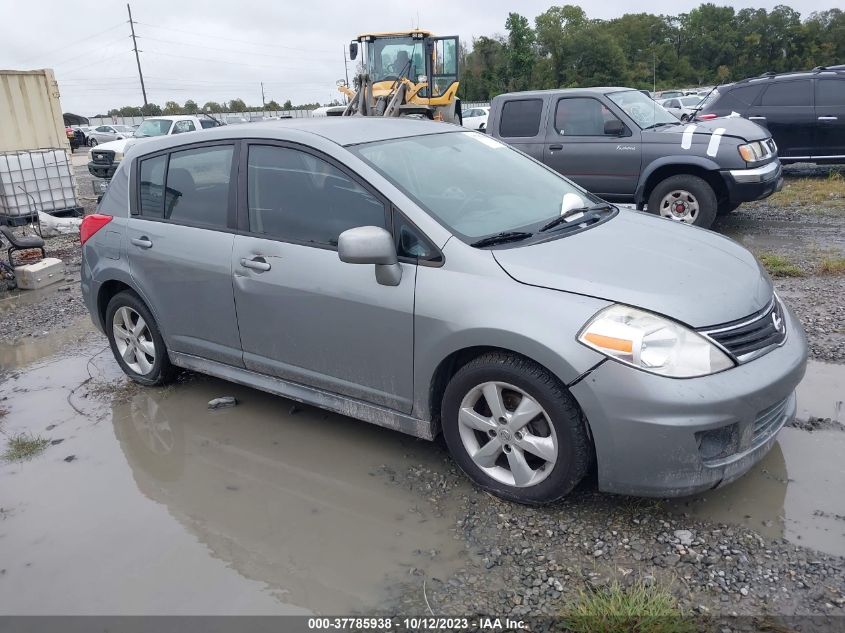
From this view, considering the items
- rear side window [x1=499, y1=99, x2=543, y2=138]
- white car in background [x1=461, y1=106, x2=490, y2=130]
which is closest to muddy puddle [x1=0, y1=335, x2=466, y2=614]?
rear side window [x1=499, y1=99, x2=543, y2=138]

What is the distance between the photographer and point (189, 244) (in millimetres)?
4258

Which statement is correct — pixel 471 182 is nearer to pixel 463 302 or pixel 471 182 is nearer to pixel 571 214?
pixel 571 214

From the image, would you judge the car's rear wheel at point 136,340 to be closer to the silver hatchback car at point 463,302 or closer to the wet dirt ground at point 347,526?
the silver hatchback car at point 463,302

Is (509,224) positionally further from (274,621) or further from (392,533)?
(274,621)

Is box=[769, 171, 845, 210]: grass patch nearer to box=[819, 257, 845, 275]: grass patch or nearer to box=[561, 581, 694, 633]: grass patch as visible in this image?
box=[819, 257, 845, 275]: grass patch

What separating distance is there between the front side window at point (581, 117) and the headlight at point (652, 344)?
6281mm

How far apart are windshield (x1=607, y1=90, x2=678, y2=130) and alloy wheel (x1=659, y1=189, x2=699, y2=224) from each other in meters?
0.91

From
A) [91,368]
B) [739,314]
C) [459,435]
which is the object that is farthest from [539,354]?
[91,368]

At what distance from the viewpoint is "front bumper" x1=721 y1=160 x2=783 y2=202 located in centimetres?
785

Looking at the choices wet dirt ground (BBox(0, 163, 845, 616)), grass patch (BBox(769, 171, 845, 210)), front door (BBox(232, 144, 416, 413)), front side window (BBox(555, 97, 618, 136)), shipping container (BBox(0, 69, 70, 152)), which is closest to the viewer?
wet dirt ground (BBox(0, 163, 845, 616))

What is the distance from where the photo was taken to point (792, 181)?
40.9 ft

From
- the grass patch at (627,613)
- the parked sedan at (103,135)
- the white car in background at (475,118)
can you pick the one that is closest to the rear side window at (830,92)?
the grass patch at (627,613)

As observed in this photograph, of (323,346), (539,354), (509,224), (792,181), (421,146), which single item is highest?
(421,146)

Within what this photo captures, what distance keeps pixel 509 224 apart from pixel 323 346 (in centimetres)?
116
